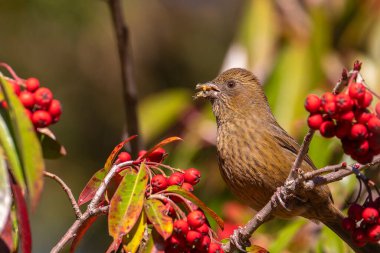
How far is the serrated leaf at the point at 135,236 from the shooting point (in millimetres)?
2609

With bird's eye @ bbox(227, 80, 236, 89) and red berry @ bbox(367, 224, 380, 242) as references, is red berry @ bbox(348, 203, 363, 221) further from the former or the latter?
bird's eye @ bbox(227, 80, 236, 89)

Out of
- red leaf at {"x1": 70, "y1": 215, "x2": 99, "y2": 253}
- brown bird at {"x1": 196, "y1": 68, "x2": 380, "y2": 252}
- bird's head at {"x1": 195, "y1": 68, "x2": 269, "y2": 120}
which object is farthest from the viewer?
bird's head at {"x1": 195, "y1": 68, "x2": 269, "y2": 120}

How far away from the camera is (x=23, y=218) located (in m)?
2.20

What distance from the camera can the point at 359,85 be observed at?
2.48 m

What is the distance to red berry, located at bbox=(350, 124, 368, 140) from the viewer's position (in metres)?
2.50

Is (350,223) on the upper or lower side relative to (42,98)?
lower

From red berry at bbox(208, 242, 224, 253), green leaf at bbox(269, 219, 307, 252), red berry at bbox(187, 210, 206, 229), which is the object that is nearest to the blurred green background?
green leaf at bbox(269, 219, 307, 252)

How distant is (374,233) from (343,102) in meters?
0.72

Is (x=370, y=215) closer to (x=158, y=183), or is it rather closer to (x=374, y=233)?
(x=374, y=233)

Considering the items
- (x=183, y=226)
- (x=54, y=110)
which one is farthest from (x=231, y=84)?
(x=54, y=110)

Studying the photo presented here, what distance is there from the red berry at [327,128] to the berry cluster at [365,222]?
0.52 meters

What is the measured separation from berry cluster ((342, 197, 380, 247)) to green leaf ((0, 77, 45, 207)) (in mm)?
1449

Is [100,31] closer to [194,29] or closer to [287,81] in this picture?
[194,29]

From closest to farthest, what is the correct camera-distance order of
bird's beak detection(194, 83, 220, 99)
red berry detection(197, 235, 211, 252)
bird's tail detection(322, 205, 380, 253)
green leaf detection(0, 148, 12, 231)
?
green leaf detection(0, 148, 12, 231), red berry detection(197, 235, 211, 252), bird's tail detection(322, 205, 380, 253), bird's beak detection(194, 83, 220, 99)
